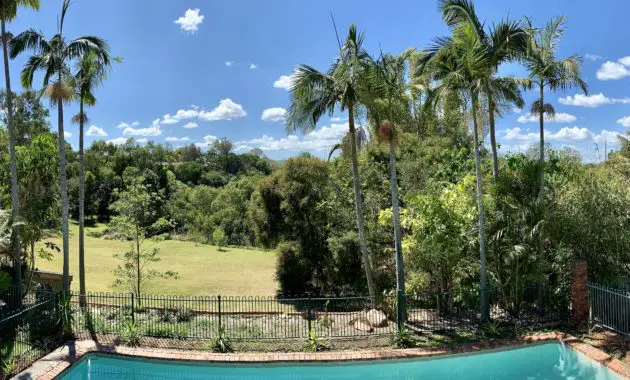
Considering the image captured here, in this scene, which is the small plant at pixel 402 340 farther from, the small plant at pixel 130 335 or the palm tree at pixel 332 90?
the small plant at pixel 130 335

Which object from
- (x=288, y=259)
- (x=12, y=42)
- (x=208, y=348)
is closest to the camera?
(x=208, y=348)

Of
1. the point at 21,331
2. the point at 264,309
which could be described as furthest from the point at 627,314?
the point at 21,331

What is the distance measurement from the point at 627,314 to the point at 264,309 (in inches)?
470

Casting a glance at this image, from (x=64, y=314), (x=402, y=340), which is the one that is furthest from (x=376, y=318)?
(x=64, y=314)

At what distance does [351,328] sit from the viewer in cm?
1345

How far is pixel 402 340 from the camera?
40.4ft

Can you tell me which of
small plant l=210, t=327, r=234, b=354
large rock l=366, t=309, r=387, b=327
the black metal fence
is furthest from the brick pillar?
the black metal fence

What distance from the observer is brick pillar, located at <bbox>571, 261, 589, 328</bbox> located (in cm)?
1266

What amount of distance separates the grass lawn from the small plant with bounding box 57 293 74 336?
7.18m

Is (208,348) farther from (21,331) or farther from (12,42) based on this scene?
(12,42)

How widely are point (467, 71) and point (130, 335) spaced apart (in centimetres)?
1141

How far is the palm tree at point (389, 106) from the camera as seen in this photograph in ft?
42.2

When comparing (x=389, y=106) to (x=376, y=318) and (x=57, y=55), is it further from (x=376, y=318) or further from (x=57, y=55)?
(x=57, y=55)

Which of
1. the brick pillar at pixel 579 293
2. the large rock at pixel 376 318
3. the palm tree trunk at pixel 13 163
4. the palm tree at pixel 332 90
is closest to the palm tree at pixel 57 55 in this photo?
the palm tree trunk at pixel 13 163
